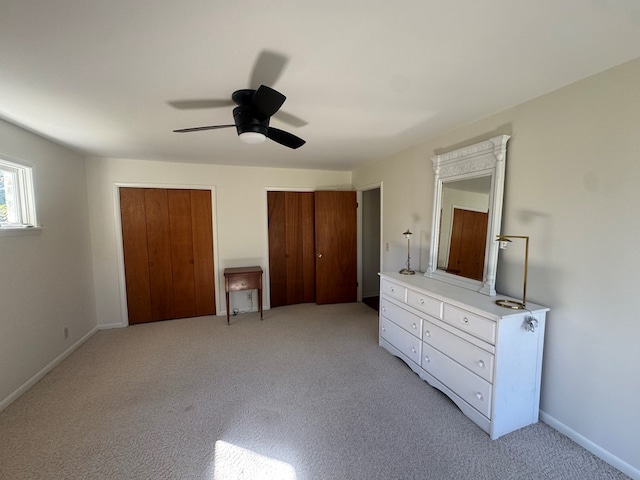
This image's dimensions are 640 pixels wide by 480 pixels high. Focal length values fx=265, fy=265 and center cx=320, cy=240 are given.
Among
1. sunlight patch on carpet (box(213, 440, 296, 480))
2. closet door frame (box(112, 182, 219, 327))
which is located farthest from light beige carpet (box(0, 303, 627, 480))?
closet door frame (box(112, 182, 219, 327))

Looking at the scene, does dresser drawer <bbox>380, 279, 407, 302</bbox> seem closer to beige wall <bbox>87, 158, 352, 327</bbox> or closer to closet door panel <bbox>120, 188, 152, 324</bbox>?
beige wall <bbox>87, 158, 352, 327</bbox>

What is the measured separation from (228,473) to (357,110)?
2.59 meters

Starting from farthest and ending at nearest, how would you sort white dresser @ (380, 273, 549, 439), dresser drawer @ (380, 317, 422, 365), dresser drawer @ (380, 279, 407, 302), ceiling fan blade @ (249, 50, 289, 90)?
dresser drawer @ (380, 279, 407, 302), dresser drawer @ (380, 317, 422, 365), white dresser @ (380, 273, 549, 439), ceiling fan blade @ (249, 50, 289, 90)

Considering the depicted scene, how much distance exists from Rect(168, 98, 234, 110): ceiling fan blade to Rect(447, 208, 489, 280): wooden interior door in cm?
221

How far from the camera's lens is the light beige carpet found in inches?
62.1

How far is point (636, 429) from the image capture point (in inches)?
58.5

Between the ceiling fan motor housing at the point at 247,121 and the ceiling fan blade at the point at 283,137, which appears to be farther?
the ceiling fan blade at the point at 283,137

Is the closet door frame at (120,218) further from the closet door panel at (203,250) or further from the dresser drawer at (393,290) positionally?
the dresser drawer at (393,290)

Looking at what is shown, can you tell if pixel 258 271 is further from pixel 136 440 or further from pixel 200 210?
pixel 136 440

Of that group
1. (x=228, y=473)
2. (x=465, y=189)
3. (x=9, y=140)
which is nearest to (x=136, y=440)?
(x=228, y=473)

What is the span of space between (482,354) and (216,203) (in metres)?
3.75

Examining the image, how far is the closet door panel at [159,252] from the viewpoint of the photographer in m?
3.80

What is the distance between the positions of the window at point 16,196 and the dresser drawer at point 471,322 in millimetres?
3721

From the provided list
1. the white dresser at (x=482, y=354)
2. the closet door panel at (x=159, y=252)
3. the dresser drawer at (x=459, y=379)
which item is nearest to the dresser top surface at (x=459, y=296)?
the white dresser at (x=482, y=354)
